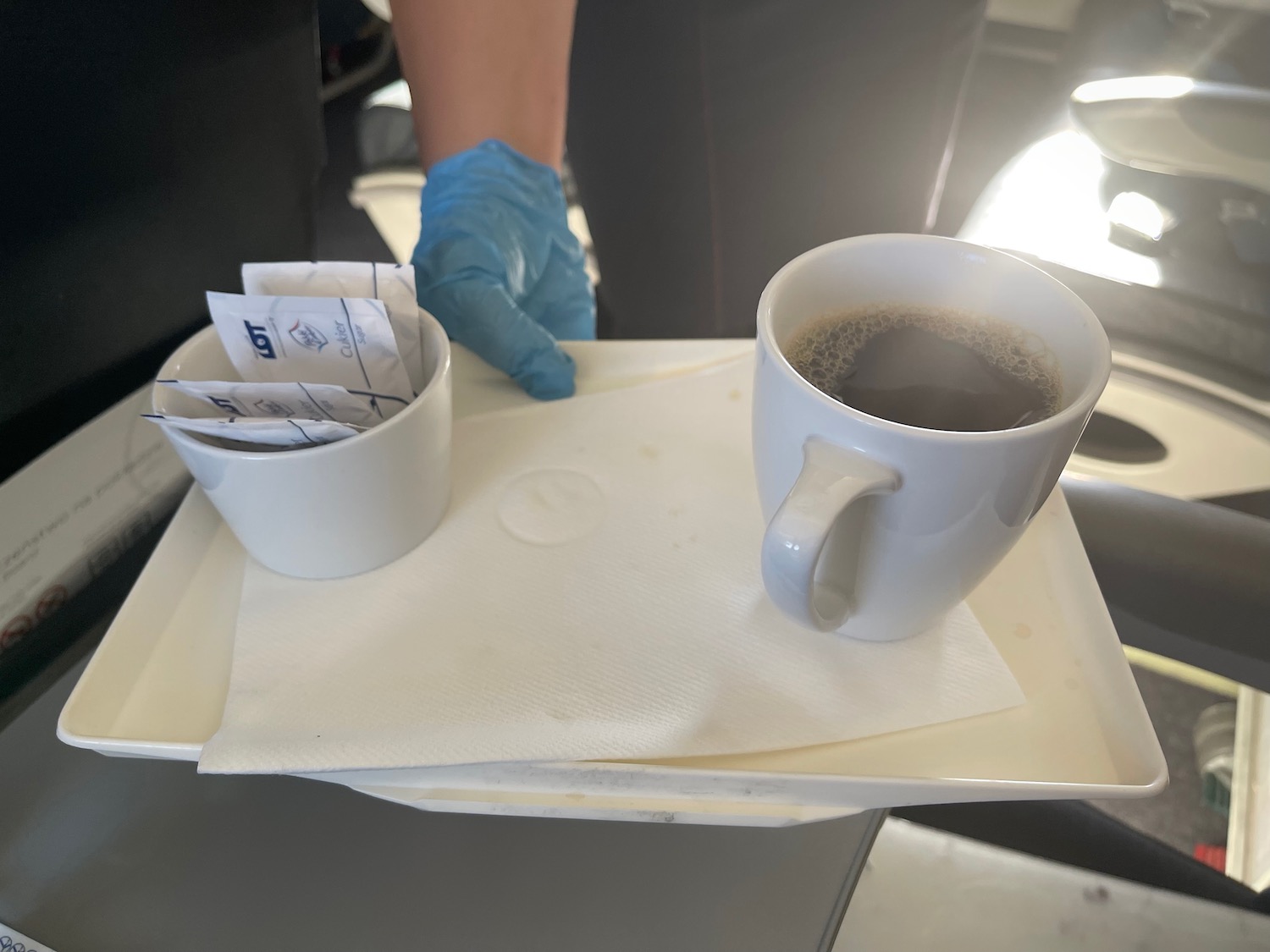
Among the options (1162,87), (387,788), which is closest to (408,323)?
(387,788)

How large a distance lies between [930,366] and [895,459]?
12cm

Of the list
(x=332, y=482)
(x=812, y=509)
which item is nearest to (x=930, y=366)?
(x=812, y=509)

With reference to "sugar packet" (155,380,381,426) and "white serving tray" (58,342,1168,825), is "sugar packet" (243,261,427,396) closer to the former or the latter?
"sugar packet" (155,380,381,426)

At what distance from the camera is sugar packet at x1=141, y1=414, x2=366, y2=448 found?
1.15 ft

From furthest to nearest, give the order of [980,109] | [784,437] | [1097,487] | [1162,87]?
1. [980,109]
2. [1162,87]
3. [1097,487]
4. [784,437]

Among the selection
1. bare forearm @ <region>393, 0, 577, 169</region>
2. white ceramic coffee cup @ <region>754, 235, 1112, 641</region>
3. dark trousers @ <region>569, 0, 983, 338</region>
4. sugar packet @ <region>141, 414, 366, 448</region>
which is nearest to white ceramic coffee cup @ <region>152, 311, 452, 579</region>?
sugar packet @ <region>141, 414, 366, 448</region>

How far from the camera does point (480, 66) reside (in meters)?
0.65

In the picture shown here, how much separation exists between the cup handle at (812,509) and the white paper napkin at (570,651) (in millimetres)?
78

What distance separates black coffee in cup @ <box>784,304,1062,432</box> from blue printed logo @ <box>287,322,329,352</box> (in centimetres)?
24

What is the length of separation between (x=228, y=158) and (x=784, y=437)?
412 mm

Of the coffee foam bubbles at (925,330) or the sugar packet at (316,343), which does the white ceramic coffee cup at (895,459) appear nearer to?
the coffee foam bubbles at (925,330)

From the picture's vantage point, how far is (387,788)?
1.21 ft

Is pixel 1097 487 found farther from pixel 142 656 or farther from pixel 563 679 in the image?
pixel 142 656

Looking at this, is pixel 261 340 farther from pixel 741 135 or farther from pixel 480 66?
pixel 741 135
